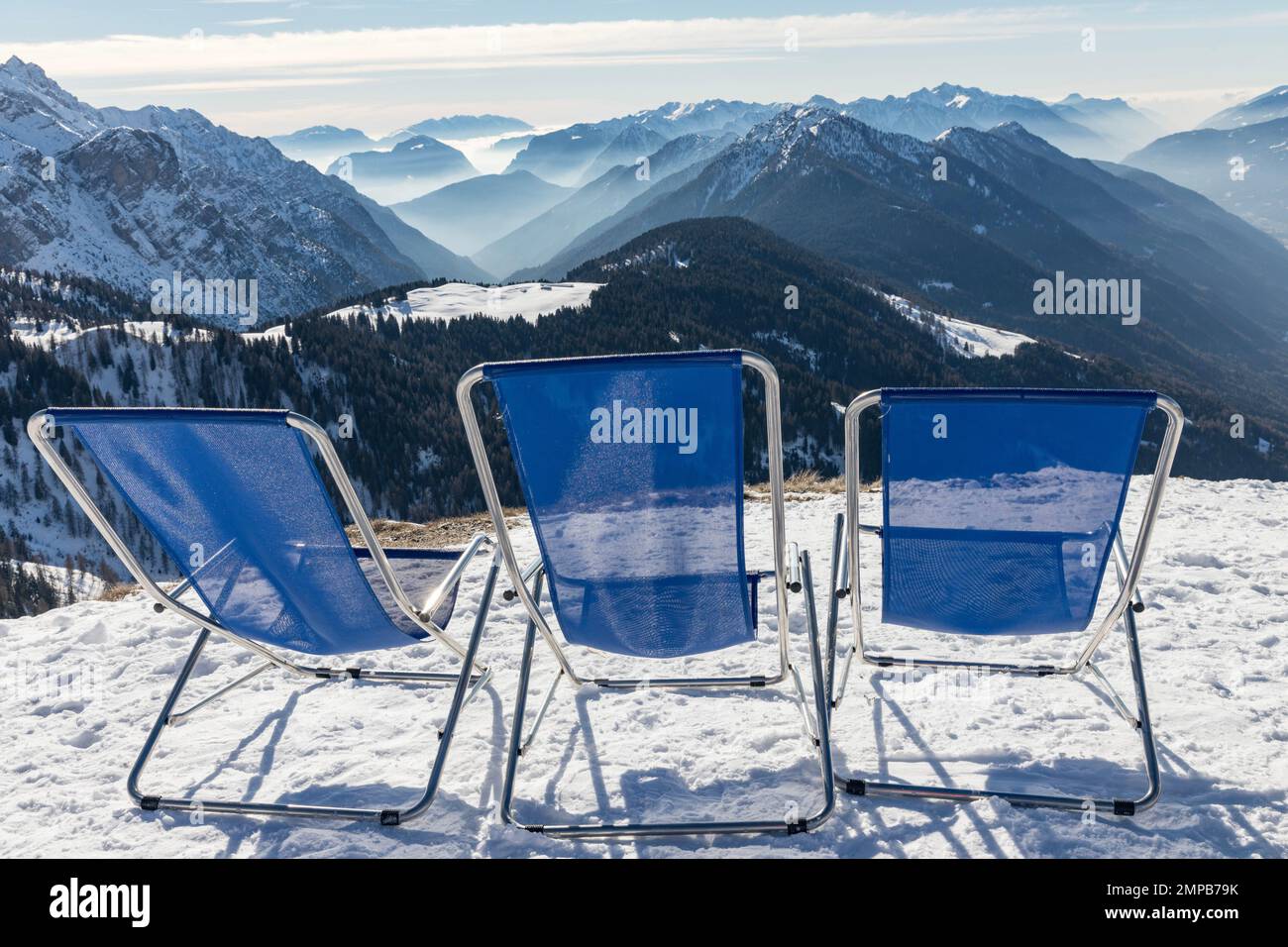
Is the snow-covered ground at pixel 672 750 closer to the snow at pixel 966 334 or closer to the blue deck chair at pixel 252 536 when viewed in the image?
the blue deck chair at pixel 252 536

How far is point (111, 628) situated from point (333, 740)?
237 centimetres

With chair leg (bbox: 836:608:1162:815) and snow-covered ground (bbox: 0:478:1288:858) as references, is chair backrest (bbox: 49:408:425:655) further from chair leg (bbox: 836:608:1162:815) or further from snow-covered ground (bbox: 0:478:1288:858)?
chair leg (bbox: 836:608:1162:815)

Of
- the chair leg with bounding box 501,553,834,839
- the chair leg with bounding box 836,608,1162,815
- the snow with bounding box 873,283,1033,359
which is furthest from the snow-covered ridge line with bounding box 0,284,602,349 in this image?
the chair leg with bounding box 836,608,1162,815

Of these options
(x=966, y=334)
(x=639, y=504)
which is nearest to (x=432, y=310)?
(x=966, y=334)

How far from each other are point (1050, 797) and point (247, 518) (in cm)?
310

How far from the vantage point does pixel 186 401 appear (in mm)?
108562

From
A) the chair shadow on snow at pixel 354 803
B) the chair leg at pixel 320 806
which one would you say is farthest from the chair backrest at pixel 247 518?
the chair shadow on snow at pixel 354 803

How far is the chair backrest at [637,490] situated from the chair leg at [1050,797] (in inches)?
28.0

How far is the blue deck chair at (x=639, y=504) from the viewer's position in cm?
290

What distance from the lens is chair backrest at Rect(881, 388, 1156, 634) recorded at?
305 cm

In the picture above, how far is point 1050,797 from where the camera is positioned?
10.1 ft

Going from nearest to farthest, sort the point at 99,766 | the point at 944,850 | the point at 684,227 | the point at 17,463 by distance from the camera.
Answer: the point at 944,850 → the point at 99,766 → the point at 17,463 → the point at 684,227
